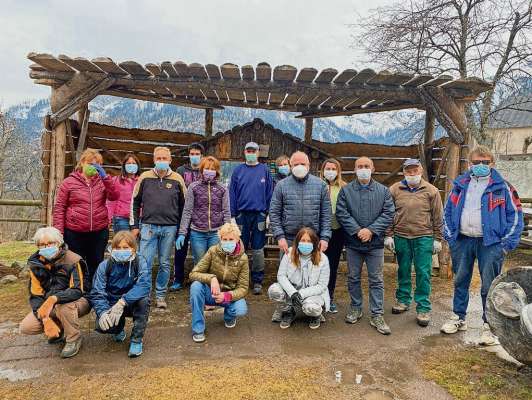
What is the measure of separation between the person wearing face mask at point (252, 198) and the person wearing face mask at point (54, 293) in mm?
2199

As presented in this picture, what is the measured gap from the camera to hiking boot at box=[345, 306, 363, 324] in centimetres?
426

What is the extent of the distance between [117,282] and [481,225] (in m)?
3.56

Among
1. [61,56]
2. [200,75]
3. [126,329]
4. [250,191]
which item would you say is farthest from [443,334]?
[61,56]

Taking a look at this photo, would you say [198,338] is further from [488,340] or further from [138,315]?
[488,340]

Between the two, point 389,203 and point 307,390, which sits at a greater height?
point 389,203

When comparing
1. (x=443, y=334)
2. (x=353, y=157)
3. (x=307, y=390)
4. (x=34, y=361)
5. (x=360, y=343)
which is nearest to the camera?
(x=307, y=390)

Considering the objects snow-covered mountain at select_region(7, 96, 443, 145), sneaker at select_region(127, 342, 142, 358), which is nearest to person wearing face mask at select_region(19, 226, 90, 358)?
sneaker at select_region(127, 342, 142, 358)

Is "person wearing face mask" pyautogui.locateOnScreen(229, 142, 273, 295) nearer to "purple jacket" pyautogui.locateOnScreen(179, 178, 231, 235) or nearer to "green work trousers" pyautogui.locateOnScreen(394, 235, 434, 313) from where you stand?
"purple jacket" pyautogui.locateOnScreen(179, 178, 231, 235)

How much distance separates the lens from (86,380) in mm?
2922

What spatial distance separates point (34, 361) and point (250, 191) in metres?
2.94

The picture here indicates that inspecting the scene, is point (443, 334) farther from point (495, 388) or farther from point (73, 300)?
point (73, 300)

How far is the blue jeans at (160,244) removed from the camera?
442 centimetres

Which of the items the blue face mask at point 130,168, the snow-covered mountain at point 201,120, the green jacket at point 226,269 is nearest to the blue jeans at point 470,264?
the green jacket at point 226,269

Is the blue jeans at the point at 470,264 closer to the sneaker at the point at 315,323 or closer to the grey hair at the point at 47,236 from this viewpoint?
the sneaker at the point at 315,323
